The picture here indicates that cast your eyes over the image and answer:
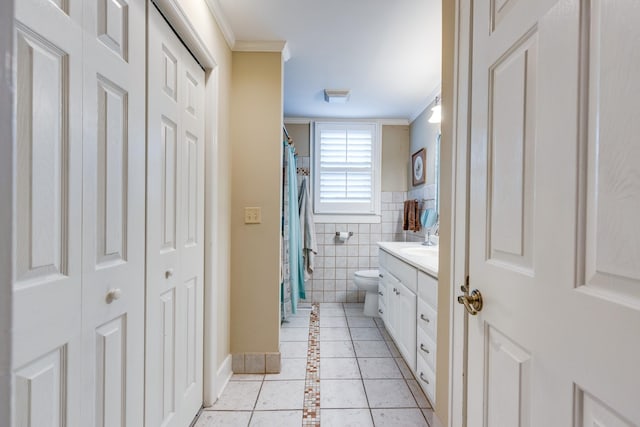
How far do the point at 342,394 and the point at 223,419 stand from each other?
2.24ft

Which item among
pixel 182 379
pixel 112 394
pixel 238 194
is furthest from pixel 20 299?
pixel 238 194

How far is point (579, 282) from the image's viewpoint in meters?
0.55

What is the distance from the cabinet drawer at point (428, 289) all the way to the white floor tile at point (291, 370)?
97 cm

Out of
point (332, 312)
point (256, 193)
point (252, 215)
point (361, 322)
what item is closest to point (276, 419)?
point (252, 215)

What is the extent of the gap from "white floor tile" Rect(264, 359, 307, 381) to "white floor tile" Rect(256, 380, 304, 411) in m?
0.06

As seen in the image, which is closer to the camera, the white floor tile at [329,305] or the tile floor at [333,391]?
the tile floor at [333,391]

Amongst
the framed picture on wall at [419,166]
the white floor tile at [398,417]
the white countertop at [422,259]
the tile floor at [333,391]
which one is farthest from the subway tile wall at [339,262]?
the white floor tile at [398,417]

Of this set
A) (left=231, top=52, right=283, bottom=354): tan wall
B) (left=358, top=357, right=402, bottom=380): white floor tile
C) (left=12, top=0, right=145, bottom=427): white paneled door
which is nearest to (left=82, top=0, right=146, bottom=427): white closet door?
(left=12, top=0, right=145, bottom=427): white paneled door

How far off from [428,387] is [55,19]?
2.11 meters

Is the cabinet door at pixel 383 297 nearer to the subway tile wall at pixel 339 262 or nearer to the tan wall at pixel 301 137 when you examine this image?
the subway tile wall at pixel 339 262

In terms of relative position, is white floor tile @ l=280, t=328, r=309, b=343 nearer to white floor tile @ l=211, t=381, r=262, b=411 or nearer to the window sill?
white floor tile @ l=211, t=381, r=262, b=411

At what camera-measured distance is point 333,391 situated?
73.4 inches

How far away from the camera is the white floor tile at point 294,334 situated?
2.64 meters

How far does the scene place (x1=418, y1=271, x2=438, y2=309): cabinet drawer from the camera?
1.59 meters
